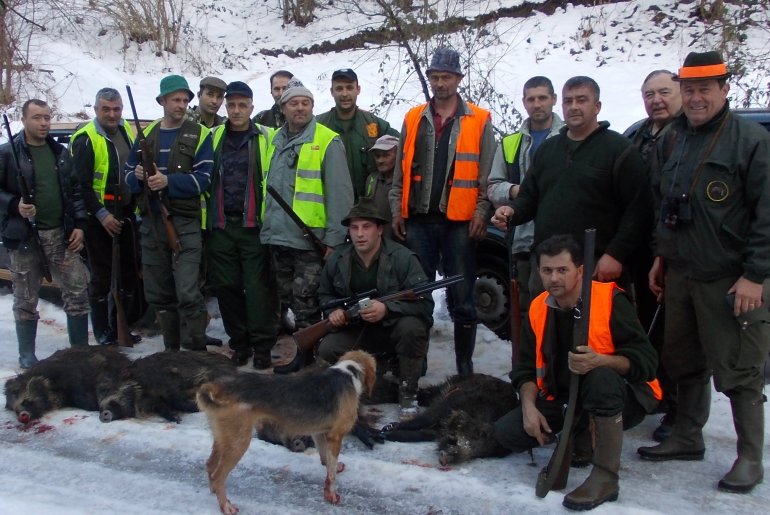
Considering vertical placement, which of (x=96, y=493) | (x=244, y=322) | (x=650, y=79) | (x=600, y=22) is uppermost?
(x=600, y=22)

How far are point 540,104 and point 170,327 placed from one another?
380cm

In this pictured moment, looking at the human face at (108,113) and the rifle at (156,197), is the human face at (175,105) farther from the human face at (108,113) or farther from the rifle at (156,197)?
the human face at (108,113)

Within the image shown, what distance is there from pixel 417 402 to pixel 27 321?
3.63 metres

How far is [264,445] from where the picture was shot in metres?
4.83

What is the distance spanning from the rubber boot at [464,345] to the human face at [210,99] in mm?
3252

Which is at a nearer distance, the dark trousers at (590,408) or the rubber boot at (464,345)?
the dark trousers at (590,408)

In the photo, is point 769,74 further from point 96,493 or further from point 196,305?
point 96,493

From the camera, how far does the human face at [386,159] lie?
20.8 feet

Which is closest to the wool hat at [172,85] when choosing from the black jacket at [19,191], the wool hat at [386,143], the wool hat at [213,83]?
the wool hat at [213,83]

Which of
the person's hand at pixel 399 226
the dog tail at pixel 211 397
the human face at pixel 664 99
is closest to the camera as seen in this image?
the dog tail at pixel 211 397

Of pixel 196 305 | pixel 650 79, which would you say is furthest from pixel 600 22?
pixel 196 305

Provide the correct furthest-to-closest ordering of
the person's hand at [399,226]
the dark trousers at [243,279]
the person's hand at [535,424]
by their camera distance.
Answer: the dark trousers at [243,279] → the person's hand at [399,226] → the person's hand at [535,424]

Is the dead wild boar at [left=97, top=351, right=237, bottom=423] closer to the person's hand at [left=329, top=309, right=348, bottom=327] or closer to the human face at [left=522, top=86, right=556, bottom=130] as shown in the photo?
the person's hand at [left=329, top=309, right=348, bottom=327]

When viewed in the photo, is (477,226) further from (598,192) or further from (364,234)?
(598,192)
